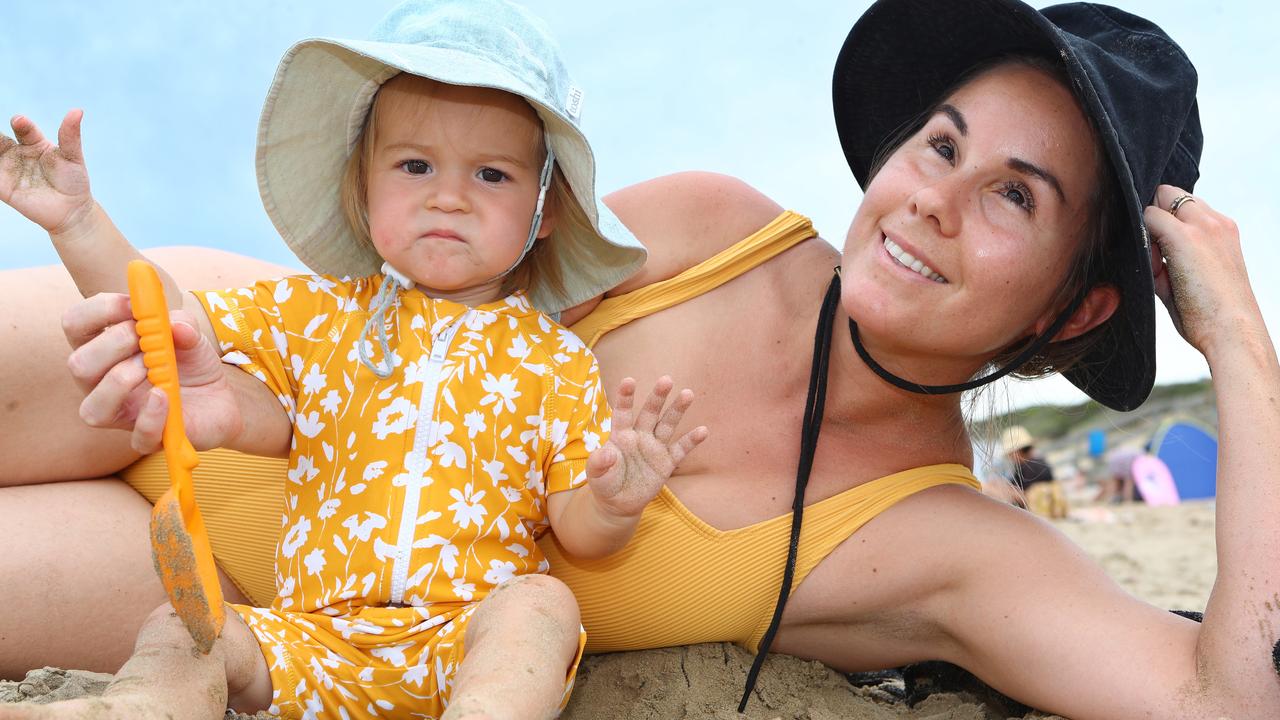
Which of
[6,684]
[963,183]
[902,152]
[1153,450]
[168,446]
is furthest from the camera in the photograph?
[1153,450]

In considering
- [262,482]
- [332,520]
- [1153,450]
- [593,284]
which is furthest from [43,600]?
[1153,450]

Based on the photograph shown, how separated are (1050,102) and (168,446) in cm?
205

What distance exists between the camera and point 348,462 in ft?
7.96

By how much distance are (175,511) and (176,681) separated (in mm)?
297

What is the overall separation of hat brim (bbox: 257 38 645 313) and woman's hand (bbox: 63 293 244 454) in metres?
0.66

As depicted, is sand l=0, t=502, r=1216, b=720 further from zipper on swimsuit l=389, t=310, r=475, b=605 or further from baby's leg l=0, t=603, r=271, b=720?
zipper on swimsuit l=389, t=310, r=475, b=605

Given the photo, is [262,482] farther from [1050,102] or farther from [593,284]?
[1050,102]

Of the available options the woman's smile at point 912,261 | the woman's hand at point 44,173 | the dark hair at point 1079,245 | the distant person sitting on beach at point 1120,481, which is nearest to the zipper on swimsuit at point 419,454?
the woman's hand at point 44,173

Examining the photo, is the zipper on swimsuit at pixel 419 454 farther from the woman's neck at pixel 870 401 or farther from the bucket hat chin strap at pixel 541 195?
the woman's neck at pixel 870 401

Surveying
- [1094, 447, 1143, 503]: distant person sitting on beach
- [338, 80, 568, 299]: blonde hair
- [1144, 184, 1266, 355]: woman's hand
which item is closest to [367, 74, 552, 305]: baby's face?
[338, 80, 568, 299]: blonde hair

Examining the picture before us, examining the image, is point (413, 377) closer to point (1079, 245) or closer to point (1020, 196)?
point (1020, 196)

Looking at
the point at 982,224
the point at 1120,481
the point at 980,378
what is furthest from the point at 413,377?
the point at 1120,481

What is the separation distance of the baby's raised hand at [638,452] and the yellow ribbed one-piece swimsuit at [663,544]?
20.3 inches

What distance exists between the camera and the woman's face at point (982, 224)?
2543 millimetres
